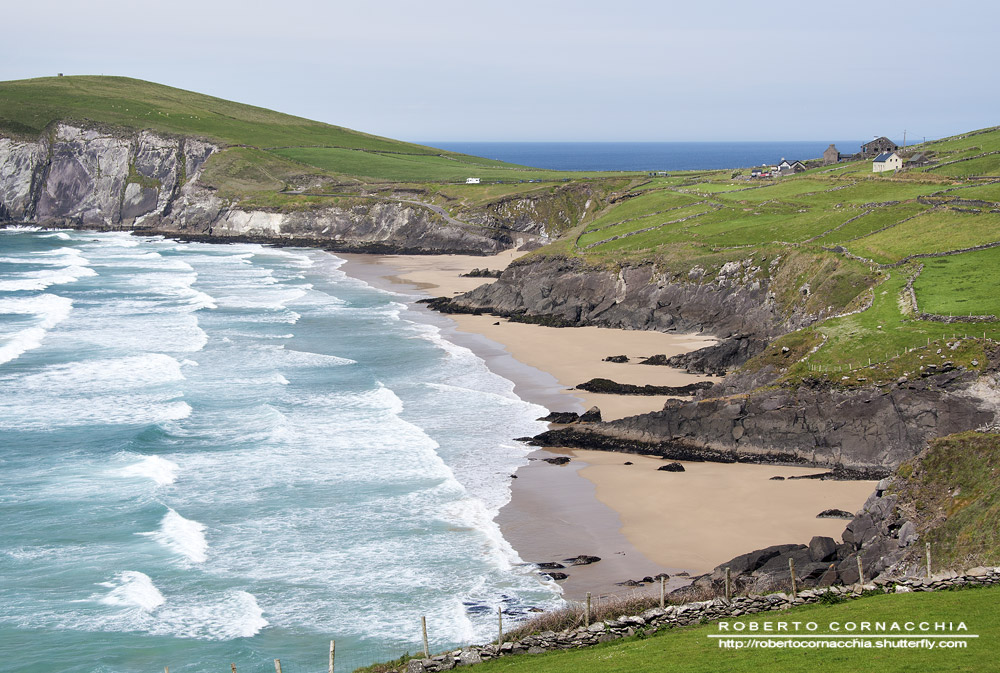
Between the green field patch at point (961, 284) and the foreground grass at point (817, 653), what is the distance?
1239 inches

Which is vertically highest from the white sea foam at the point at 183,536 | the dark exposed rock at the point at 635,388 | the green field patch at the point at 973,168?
the green field patch at the point at 973,168

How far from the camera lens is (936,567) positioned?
87.0 ft

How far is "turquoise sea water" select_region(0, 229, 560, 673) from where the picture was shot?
2941 cm

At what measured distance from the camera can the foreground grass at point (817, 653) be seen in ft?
58.0

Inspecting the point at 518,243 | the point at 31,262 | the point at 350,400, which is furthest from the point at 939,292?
the point at 31,262

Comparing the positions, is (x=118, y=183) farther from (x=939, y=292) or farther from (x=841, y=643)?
(x=841, y=643)

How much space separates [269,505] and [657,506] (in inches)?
635

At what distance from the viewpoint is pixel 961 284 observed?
177 feet

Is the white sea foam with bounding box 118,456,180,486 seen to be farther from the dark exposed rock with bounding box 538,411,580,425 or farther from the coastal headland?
the dark exposed rock with bounding box 538,411,580,425

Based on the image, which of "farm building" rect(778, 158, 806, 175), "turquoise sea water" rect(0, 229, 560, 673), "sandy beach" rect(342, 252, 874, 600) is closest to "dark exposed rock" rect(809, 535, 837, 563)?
"sandy beach" rect(342, 252, 874, 600)

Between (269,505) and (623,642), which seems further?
(269,505)

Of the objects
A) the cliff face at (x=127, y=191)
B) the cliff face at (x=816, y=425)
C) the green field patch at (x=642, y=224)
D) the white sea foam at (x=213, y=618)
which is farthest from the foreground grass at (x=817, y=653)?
the cliff face at (x=127, y=191)

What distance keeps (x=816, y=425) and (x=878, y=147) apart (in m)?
96.0

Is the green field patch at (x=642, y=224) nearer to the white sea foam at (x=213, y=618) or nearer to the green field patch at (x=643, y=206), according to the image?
the green field patch at (x=643, y=206)
